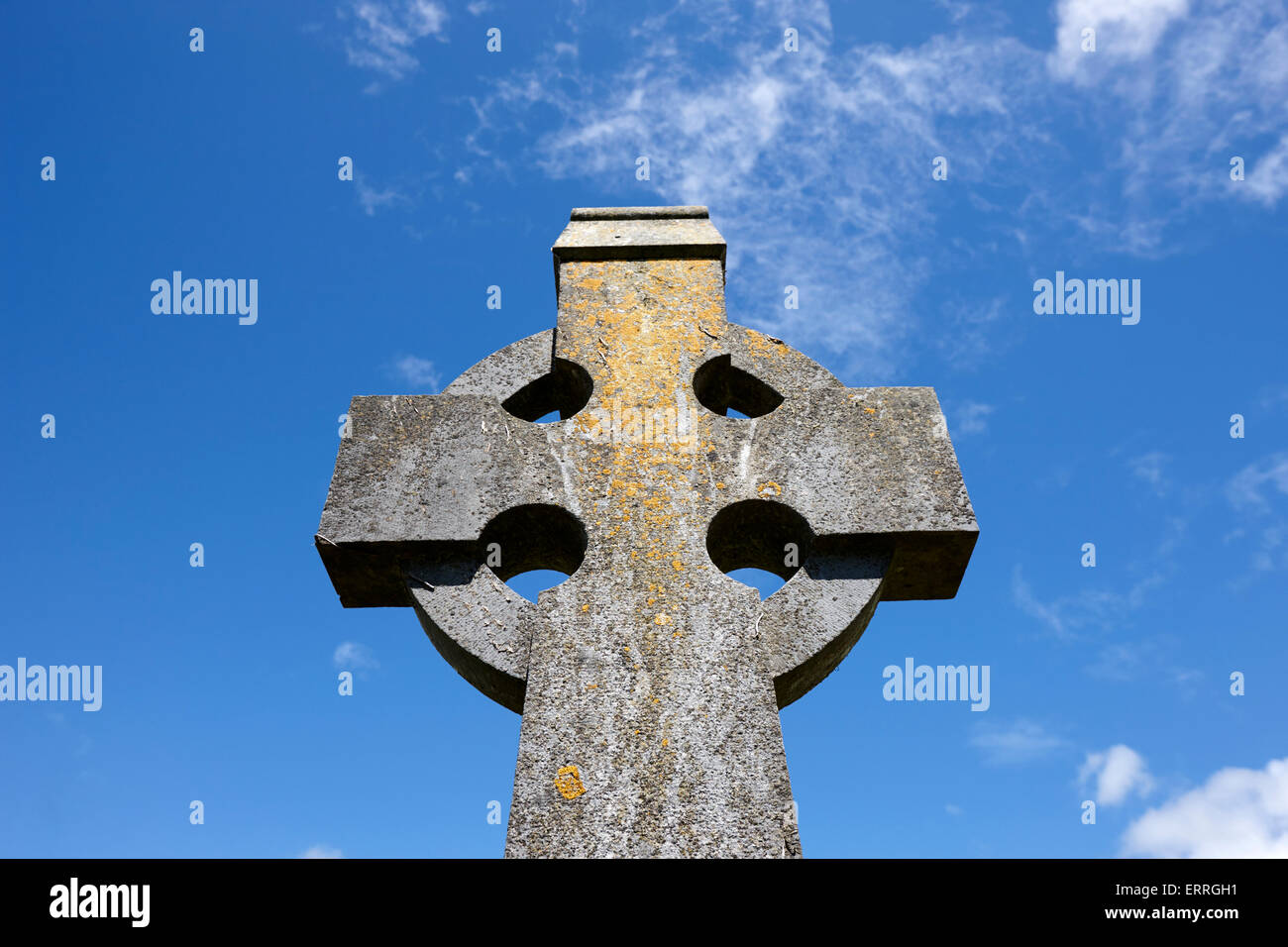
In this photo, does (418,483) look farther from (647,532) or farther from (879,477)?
(879,477)

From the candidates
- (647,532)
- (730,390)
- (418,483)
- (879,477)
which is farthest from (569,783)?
(730,390)

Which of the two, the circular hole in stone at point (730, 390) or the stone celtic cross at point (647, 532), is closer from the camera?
the stone celtic cross at point (647, 532)

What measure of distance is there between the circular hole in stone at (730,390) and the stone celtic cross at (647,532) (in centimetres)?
1

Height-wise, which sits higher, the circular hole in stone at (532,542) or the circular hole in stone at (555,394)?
the circular hole in stone at (555,394)

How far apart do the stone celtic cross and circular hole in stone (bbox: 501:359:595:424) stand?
0.03 ft

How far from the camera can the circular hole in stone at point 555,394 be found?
15.0 ft

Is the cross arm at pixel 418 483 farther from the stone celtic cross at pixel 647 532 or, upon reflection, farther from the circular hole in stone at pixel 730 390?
the circular hole in stone at pixel 730 390

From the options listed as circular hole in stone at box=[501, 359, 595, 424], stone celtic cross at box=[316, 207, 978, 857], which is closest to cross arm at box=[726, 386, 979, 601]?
stone celtic cross at box=[316, 207, 978, 857]

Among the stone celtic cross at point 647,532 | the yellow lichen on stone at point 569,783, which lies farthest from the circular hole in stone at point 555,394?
the yellow lichen on stone at point 569,783

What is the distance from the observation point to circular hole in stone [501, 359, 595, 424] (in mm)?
4582

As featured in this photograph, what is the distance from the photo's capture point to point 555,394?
15.6 feet

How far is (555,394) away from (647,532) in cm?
99
